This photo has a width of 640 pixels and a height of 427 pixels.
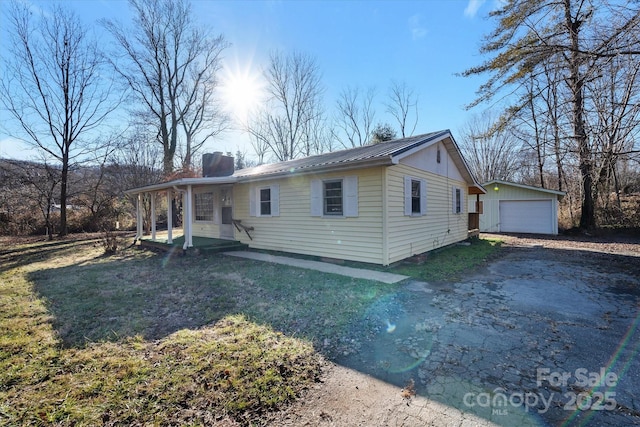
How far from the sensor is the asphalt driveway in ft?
7.57

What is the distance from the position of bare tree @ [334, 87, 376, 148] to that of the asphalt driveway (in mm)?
21671

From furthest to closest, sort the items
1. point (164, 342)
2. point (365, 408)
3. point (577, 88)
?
point (577, 88) → point (164, 342) → point (365, 408)

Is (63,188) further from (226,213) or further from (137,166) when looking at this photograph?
(226,213)

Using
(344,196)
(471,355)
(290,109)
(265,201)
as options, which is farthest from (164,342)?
(290,109)

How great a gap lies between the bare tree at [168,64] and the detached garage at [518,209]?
20.0 metres

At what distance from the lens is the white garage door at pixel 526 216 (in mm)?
15320

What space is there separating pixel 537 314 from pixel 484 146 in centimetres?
2817

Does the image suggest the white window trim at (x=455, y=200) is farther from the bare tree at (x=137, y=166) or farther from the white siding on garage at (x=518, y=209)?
the bare tree at (x=137, y=166)

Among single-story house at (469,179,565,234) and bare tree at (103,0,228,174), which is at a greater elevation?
bare tree at (103,0,228,174)

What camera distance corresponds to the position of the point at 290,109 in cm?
2464

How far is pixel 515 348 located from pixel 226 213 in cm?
1003

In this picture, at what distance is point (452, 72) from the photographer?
457 inches

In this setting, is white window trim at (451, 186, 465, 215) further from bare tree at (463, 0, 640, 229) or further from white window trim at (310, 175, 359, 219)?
white window trim at (310, 175, 359, 219)

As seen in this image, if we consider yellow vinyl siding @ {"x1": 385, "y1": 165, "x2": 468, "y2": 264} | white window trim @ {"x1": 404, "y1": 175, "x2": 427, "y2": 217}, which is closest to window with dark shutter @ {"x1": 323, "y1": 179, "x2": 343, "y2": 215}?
yellow vinyl siding @ {"x1": 385, "y1": 165, "x2": 468, "y2": 264}
